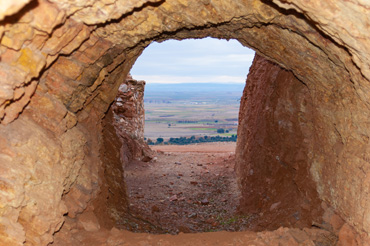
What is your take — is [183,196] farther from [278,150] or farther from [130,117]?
[130,117]

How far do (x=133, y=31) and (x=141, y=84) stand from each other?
1245 cm

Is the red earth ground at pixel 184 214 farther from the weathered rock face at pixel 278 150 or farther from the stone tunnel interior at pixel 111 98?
the weathered rock face at pixel 278 150

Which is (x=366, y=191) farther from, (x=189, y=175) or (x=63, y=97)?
(x=189, y=175)

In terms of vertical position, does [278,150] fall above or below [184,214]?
above

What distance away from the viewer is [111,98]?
7305 millimetres

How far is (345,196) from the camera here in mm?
5281

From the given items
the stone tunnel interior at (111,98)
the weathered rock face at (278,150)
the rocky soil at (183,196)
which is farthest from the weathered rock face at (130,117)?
the stone tunnel interior at (111,98)

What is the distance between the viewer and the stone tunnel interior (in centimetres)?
371

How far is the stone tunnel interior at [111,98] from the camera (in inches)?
146

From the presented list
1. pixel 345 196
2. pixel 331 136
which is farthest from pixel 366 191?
pixel 331 136

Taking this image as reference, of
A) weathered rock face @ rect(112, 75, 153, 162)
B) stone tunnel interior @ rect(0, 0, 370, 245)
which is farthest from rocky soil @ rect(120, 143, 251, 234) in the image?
stone tunnel interior @ rect(0, 0, 370, 245)

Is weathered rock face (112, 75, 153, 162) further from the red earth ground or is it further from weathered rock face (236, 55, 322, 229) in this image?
weathered rock face (236, 55, 322, 229)

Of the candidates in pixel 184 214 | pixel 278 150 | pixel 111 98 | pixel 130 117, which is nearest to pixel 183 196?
pixel 184 214

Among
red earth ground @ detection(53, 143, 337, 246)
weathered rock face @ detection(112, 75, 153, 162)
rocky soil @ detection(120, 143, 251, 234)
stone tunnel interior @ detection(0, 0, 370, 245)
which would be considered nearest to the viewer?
stone tunnel interior @ detection(0, 0, 370, 245)
